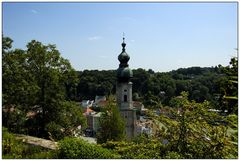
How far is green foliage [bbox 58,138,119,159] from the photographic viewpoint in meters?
6.84

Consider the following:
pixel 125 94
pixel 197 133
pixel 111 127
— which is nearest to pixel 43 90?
pixel 111 127

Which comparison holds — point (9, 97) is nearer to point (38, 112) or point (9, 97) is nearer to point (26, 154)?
point (38, 112)

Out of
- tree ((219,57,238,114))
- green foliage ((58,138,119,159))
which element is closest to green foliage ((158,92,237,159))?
tree ((219,57,238,114))

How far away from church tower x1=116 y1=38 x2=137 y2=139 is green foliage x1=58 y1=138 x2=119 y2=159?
52.6 ft

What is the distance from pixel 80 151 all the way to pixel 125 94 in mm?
16821

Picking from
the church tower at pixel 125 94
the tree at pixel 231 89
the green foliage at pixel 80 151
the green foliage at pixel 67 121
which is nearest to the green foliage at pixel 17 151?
the green foliage at pixel 80 151

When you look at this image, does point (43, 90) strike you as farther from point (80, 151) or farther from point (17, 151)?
point (80, 151)

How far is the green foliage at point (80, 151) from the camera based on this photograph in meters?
6.84

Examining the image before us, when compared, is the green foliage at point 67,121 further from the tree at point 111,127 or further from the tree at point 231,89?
the tree at point 231,89

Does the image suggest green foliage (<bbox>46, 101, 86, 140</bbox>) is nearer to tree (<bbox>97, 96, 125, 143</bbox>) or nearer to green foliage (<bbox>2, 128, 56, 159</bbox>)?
tree (<bbox>97, 96, 125, 143</bbox>)

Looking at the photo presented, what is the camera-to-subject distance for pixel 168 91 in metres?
59.5

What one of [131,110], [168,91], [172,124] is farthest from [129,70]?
[168,91]

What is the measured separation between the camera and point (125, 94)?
23.7 meters

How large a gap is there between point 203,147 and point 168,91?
54.0 m
